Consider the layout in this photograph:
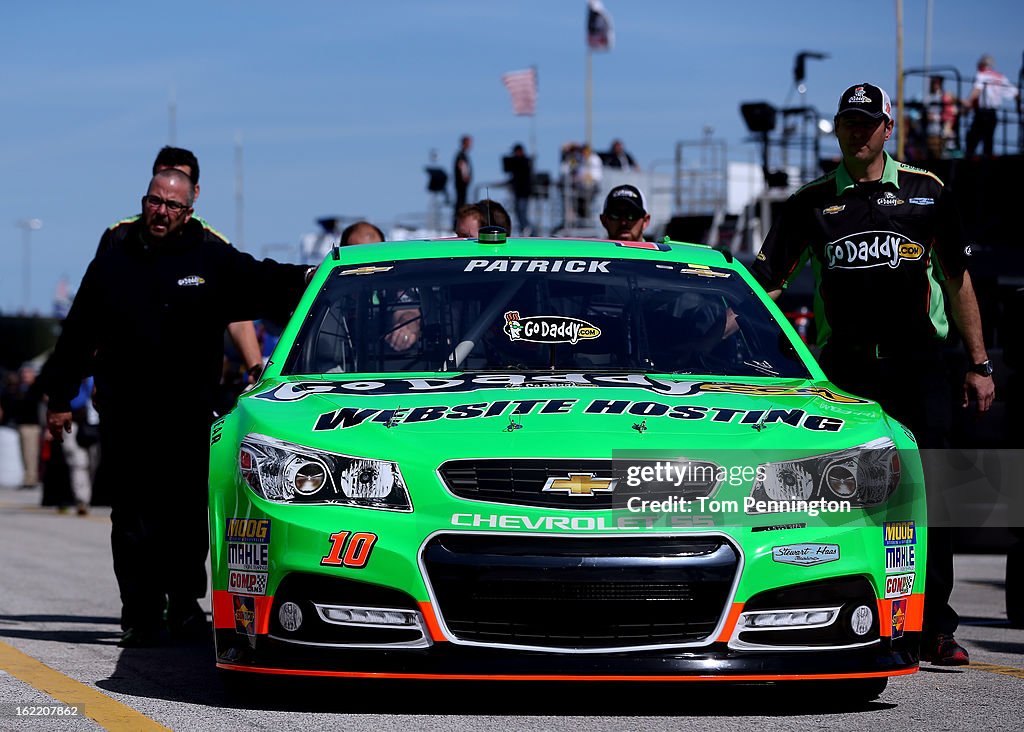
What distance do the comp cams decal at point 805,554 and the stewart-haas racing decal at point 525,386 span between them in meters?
0.67

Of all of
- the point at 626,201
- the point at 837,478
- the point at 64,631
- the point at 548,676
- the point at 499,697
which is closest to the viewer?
the point at 548,676

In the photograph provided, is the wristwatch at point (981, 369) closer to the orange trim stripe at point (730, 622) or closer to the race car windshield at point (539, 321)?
the race car windshield at point (539, 321)

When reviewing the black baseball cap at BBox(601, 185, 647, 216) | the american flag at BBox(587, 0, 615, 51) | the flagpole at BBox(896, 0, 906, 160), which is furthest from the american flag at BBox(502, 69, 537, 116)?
the black baseball cap at BBox(601, 185, 647, 216)

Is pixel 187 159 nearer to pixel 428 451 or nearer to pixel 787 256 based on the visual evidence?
pixel 787 256

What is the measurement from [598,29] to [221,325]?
117ft

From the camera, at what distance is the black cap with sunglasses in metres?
9.15

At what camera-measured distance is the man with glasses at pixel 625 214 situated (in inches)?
360

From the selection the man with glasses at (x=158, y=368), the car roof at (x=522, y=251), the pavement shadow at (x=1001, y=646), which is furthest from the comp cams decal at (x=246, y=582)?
the pavement shadow at (x=1001, y=646)

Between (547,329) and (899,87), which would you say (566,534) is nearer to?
(547,329)

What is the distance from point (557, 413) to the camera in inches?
216

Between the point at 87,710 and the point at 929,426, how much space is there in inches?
128

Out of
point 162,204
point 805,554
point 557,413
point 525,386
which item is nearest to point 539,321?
point 525,386

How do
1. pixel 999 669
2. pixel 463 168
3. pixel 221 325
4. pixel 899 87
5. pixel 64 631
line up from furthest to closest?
pixel 463 168, pixel 899 87, pixel 64 631, pixel 221 325, pixel 999 669

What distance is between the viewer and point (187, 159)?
27.1ft
